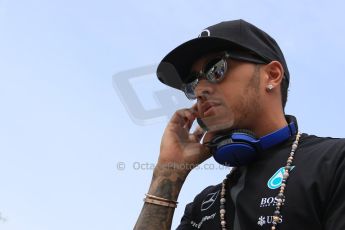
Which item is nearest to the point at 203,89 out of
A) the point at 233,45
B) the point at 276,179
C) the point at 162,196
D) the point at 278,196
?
the point at 233,45

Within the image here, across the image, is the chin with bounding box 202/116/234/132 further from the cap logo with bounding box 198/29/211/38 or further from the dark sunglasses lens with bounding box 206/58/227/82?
the cap logo with bounding box 198/29/211/38

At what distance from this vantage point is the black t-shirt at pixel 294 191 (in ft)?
8.96

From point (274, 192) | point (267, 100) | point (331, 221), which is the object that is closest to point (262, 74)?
point (267, 100)

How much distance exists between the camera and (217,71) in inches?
145

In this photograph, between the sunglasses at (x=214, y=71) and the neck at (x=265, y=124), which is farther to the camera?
the sunglasses at (x=214, y=71)

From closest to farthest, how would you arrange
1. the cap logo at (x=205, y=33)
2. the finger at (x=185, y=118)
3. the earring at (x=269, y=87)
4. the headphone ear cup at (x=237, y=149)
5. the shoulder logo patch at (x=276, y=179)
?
the shoulder logo patch at (x=276, y=179), the headphone ear cup at (x=237, y=149), the earring at (x=269, y=87), the cap logo at (x=205, y=33), the finger at (x=185, y=118)

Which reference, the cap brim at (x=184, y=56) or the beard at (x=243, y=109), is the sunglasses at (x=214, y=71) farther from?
the beard at (x=243, y=109)

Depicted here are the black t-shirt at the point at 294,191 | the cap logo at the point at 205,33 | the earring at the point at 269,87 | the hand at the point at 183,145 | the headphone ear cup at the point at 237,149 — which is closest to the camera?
the black t-shirt at the point at 294,191

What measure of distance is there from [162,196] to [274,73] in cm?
134

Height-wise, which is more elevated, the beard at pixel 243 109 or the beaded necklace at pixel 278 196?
the beard at pixel 243 109

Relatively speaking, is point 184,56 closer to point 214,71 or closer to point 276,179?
point 214,71

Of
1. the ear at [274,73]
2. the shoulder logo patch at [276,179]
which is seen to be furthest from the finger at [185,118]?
the shoulder logo patch at [276,179]

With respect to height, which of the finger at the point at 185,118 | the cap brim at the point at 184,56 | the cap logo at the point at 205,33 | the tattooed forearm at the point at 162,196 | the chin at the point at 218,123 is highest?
the cap logo at the point at 205,33

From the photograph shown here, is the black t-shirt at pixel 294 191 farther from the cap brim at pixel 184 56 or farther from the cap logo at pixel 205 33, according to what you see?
the cap logo at pixel 205 33
